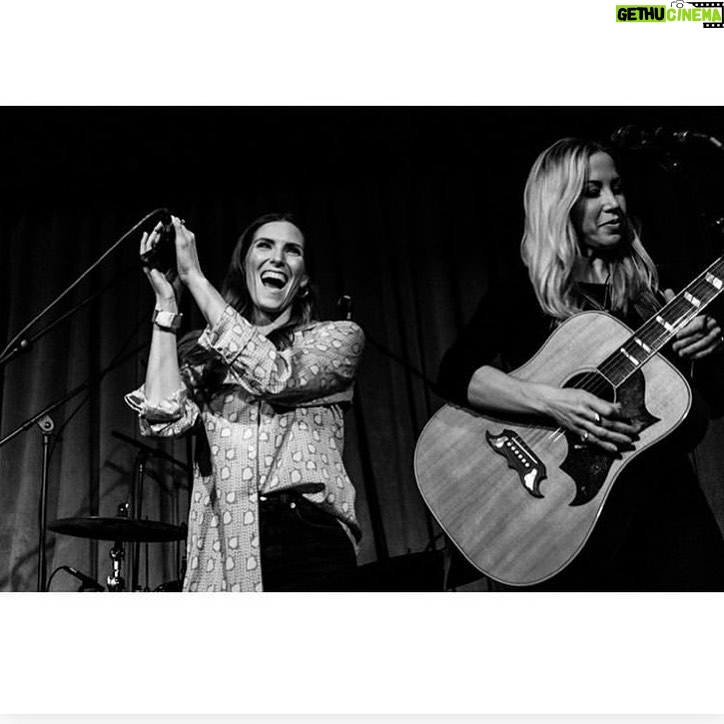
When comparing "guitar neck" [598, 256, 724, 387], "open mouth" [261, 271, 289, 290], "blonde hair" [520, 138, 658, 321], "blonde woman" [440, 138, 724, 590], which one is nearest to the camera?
"blonde woman" [440, 138, 724, 590]

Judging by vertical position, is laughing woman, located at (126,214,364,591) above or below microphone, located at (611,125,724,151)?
below

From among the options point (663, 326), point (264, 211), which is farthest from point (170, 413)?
point (663, 326)

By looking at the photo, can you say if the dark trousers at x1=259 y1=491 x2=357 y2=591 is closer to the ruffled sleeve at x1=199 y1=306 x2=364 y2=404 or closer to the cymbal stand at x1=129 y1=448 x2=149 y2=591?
the ruffled sleeve at x1=199 y1=306 x2=364 y2=404

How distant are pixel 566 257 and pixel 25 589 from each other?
1.62 m

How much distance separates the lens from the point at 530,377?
2.36 m

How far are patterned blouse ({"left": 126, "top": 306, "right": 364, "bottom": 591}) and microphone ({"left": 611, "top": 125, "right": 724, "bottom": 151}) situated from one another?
85 centimetres

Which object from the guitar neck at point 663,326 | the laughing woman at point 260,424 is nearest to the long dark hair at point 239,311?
the laughing woman at point 260,424

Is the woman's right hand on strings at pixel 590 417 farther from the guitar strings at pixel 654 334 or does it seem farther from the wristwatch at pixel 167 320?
the wristwatch at pixel 167 320

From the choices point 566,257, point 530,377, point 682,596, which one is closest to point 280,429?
point 530,377

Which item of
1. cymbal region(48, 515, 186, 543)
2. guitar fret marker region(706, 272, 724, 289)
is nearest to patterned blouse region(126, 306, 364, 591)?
cymbal region(48, 515, 186, 543)

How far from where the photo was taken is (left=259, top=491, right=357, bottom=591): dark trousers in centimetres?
217

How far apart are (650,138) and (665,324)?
52 centimetres

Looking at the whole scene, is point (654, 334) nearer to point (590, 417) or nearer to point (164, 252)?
point (590, 417)
